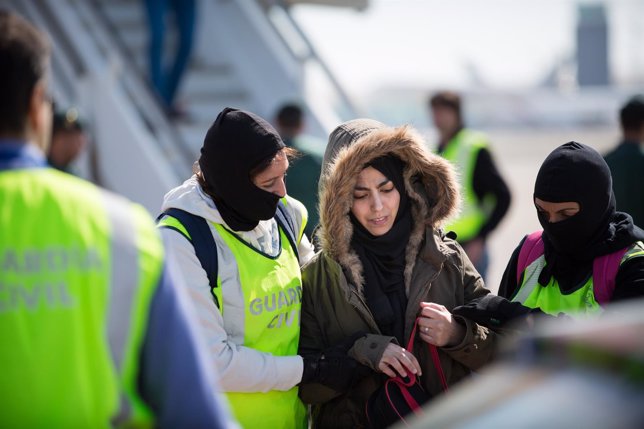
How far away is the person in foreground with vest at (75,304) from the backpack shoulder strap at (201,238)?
3.76 ft

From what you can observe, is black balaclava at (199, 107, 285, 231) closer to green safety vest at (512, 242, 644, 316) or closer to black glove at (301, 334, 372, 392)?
black glove at (301, 334, 372, 392)

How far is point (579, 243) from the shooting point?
3330 mm

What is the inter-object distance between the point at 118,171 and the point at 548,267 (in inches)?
200

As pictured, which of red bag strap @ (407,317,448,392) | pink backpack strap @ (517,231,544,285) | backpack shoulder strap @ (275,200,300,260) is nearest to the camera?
red bag strap @ (407,317,448,392)

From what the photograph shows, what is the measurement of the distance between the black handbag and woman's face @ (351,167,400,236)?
44 centimetres

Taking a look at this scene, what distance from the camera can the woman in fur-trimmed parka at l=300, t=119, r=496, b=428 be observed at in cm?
329

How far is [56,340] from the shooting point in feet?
5.91

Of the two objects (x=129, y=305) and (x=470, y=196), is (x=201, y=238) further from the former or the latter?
(x=470, y=196)

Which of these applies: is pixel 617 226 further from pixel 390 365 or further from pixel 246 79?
pixel 246 79

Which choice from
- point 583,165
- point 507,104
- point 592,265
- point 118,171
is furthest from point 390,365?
point 507,104

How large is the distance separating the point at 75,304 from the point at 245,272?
1353mm

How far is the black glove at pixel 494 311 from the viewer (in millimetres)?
3229

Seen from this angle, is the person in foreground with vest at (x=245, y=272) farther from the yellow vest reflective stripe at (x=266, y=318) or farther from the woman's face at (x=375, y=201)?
the woman's face at (x=375, y=201)

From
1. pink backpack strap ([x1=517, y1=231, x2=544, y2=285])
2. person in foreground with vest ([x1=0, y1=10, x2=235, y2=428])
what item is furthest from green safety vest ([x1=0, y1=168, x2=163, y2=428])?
pink backpack strap ([x1=517, y1=231, x2=544, y2=285])
